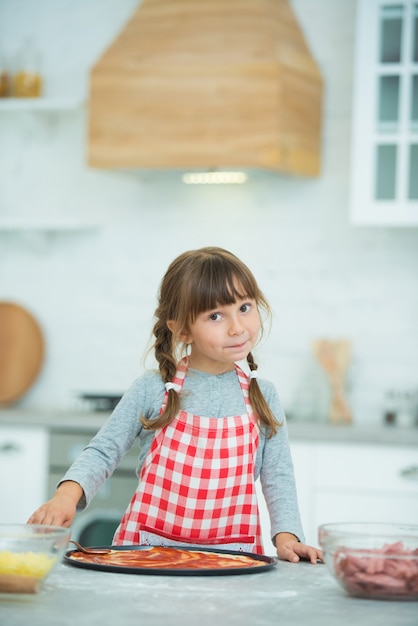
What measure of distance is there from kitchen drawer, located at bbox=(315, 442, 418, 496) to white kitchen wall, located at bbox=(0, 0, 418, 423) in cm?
48

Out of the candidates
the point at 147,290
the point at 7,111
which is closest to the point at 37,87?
the point at 7,111

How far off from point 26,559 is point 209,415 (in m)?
0.72

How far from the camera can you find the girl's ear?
2038 mm

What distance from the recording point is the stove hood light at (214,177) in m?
4.06

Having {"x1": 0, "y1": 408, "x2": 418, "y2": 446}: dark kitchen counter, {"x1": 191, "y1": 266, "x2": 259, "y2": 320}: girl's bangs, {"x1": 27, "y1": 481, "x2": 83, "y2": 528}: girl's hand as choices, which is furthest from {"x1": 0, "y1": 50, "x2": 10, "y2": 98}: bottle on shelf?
{"x1": 27, "y1": 481, "x2": 83, "y2": 528}: girl's hand

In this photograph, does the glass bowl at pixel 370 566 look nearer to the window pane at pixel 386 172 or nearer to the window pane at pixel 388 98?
the window pane at pixel 386 172

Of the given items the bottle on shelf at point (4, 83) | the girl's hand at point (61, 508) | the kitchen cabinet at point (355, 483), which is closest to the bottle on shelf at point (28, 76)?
the bottle on shelf at point (4, 83)

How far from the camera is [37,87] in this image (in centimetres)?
442

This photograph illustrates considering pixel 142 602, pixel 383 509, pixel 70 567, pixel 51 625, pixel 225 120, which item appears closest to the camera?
pixel 51 625

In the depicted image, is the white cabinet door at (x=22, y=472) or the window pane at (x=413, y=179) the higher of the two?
the window pane at (x=413, y=179)

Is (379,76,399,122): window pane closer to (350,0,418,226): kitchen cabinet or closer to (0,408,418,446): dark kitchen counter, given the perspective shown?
(350,0,418,226): kitchen cabinet

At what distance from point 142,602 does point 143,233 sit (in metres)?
3.20

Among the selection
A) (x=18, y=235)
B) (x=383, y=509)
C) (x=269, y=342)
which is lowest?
(x=383, y=509)

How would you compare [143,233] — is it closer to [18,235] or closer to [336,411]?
[18,235]
